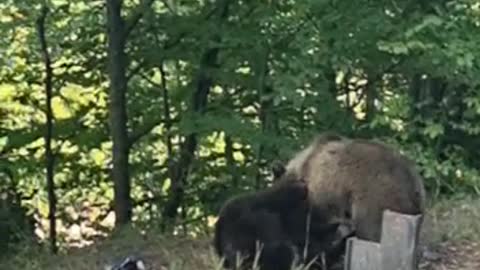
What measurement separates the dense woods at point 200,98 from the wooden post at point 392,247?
10.4 ft

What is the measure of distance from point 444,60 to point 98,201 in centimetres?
541

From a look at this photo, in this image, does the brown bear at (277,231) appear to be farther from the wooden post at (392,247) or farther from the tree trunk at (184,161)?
→ the tree trunk at (184,161)

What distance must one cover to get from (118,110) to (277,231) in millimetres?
6006

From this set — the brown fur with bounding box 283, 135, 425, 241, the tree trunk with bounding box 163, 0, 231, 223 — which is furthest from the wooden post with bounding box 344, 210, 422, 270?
the tree trunk with bounding box 163, 0, 231, 223

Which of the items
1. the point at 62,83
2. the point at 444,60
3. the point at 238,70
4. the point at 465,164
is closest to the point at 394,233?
the point at 444,60

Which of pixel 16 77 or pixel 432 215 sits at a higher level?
pixel 16 77

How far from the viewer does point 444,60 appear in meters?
8.41

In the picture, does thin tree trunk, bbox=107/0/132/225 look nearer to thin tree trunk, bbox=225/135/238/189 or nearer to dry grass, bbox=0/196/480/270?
thin tree trunk, bbox=225/135/238/189

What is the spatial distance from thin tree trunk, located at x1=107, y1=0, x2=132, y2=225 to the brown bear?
5.55m

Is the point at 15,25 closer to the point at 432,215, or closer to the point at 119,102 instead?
the point at 119,102

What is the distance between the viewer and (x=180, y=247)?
7234mm

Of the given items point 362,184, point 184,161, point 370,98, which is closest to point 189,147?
point 184,161

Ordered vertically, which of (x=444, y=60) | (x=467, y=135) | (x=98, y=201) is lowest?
(x=98, y=201)

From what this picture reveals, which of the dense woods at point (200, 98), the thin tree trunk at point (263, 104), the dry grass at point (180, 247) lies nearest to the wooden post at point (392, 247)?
the dry grass at point (180, 247)
